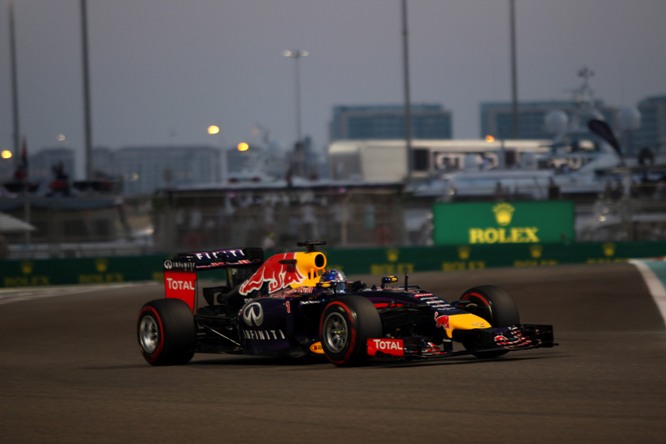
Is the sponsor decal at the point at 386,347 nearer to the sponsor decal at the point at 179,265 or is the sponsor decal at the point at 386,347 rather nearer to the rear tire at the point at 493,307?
the rear tire at the point at 493,307

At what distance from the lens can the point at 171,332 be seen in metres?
12.4

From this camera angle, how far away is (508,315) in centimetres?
1198

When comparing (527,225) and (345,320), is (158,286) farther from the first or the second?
(345,320)

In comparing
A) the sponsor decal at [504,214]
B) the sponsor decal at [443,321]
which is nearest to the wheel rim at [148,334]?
the sponsor decal at [443,321]

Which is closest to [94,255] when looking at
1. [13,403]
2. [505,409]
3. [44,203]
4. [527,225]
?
[44,203]

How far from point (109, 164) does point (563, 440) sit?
105m

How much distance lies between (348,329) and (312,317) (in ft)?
3.80

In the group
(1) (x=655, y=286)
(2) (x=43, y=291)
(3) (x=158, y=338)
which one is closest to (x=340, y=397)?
(3) (x=158, y=338)

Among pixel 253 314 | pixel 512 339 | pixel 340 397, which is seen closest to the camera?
pixel 340 397

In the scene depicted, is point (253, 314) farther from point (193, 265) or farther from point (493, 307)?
point (493, 307)

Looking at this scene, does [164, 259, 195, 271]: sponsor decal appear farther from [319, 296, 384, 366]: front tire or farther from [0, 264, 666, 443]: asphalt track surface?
[319, 296, 384, 366]: front tire

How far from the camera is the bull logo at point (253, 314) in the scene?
12.2 meters

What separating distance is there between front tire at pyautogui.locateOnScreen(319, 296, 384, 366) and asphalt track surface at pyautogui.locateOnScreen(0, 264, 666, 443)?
214 millimetres

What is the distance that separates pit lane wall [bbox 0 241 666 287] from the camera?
30578mm
